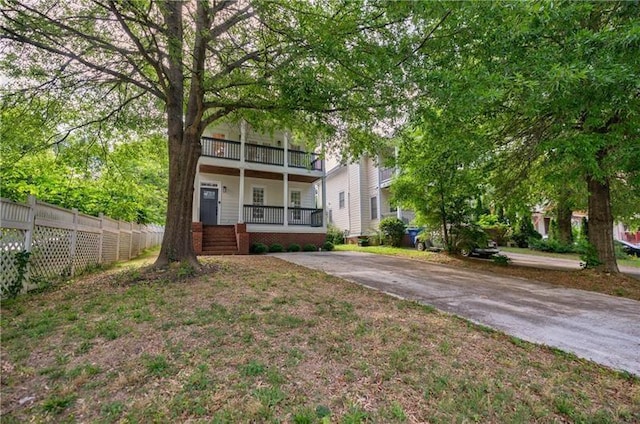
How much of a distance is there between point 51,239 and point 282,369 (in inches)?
234

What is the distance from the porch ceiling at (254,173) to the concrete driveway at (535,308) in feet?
29.4

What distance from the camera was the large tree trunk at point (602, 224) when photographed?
7.85m

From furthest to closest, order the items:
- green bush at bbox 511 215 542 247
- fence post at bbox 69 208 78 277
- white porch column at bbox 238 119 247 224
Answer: green bush at bbox 511 215 542 247, white porch column at bbox 238 119 247 224, fence post at bbox 69 208 78 277

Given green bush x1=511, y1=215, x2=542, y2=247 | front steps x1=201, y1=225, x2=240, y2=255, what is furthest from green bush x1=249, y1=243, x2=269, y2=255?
green bush x1=511, y1=215, x2=542, y2=247

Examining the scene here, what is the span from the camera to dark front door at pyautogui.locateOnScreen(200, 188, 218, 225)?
49.8ft

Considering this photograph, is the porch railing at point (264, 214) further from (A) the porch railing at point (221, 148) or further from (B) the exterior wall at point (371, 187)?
(B) the exterior wall at point (371, 187)

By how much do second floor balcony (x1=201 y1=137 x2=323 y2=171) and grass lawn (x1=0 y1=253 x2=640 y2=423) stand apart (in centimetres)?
1070

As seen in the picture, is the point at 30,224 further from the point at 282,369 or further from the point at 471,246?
the point at 471,246

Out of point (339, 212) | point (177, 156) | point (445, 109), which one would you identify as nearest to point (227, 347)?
point (445, 109)

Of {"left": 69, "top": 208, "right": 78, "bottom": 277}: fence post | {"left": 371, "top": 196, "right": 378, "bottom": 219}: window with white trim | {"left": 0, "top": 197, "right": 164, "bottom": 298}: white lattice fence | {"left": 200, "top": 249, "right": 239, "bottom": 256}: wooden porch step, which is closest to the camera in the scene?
{"left": 0, "top": 197, "right": 164, "bottom": 298}: white lattice fence

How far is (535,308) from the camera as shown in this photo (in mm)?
4965

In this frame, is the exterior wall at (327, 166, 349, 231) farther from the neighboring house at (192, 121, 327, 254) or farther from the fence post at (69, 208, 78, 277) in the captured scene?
the fence post at (69, 208, 78, 277)

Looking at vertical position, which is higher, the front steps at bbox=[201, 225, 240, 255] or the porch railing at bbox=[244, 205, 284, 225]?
the porch railing at bbox=[244, 205, 284, 225]

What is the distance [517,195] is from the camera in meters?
9.37
